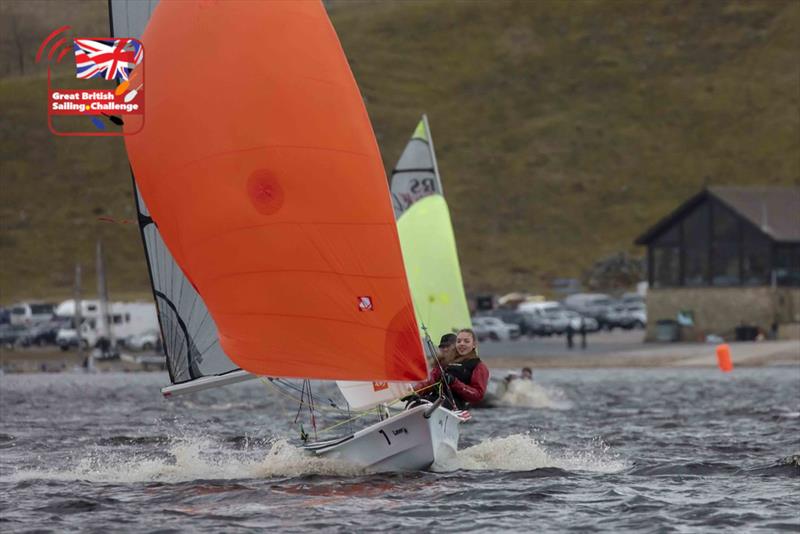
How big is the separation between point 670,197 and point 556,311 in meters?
60.4

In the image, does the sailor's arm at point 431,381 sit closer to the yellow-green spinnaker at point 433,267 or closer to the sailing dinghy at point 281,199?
the sailing dinghy at point 281,199

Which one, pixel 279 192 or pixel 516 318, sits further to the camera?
pixel 516 318

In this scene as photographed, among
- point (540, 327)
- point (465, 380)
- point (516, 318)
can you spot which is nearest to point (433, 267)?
point (465, 380)

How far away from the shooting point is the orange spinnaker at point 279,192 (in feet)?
63.5

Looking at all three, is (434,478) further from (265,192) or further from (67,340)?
(67,340)

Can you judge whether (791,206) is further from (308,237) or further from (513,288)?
(308,237)

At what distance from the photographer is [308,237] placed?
19344 millimetres

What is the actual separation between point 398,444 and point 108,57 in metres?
6.50

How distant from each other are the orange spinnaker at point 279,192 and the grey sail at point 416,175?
18.8m

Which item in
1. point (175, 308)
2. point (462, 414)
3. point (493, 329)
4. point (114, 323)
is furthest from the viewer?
point (114, 323)

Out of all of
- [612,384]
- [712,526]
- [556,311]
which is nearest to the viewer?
[712,526]

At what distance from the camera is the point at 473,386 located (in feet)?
69.0

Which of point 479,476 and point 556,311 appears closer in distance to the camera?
point 479,476

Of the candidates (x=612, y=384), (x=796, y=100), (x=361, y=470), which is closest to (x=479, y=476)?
(x=361, y=470)
